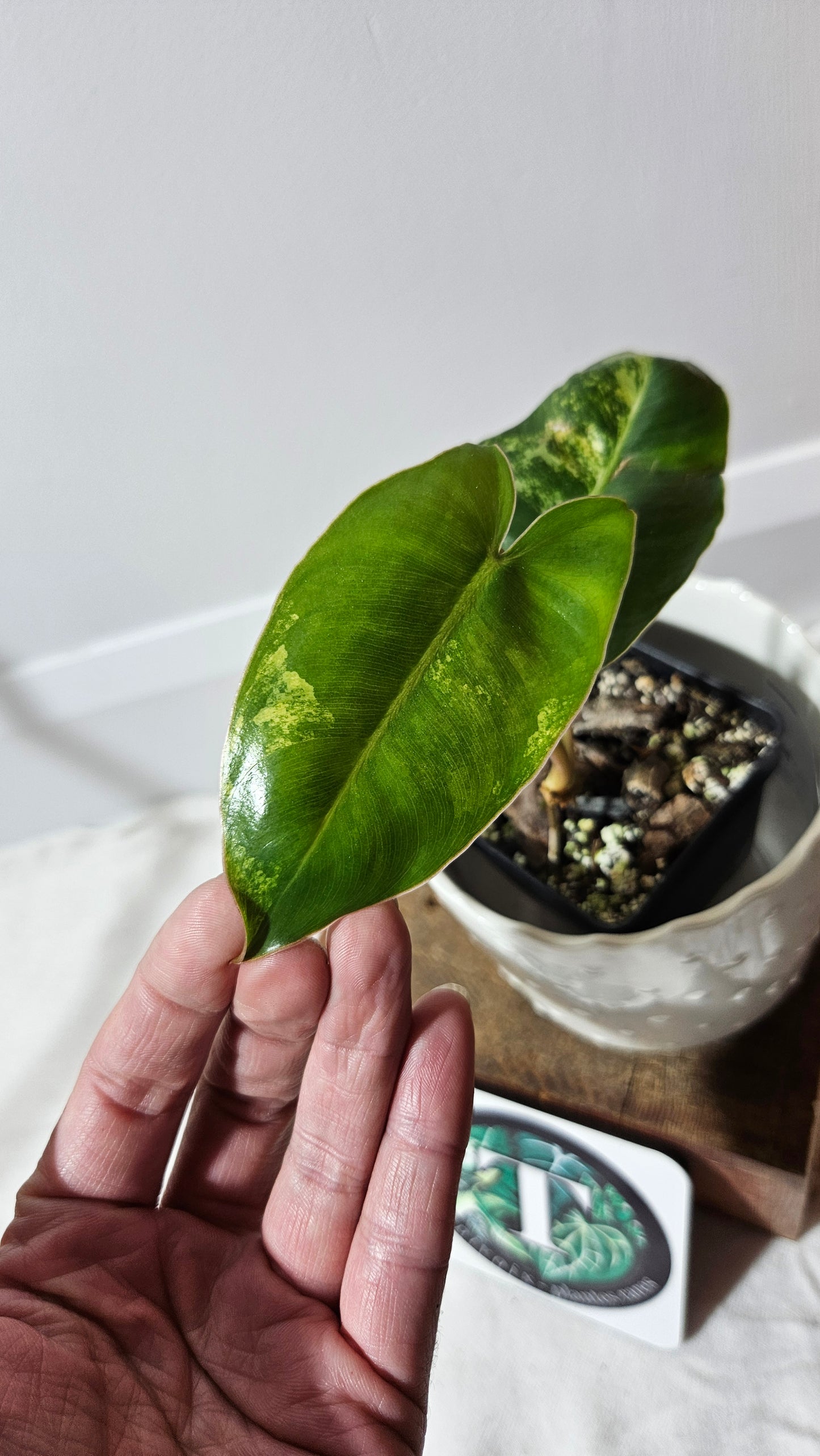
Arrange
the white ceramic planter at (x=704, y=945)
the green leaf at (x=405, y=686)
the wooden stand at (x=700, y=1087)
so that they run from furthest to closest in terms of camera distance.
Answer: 1. the wooden stand at (x=700, y=1087)
2. the white ceramic planter at (x=704, y=945)
3. the green leaf at (x=405, y=686)

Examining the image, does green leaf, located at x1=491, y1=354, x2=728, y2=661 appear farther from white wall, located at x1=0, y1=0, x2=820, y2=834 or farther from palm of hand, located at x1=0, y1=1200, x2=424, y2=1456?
palm of hand, located at x1=0, y1=1200, x2=424, y2=1456

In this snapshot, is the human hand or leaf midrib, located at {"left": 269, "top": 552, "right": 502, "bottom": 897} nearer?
leaf midrib, located at {"left": 269, "top": 552, "right": 502, "bottom": 897}

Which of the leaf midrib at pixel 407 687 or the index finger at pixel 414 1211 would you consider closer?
the leaf midrib at pixel 407 687

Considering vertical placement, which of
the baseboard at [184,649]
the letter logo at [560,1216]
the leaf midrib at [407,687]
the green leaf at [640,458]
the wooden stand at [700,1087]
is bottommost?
the letter logo at [560,1216]

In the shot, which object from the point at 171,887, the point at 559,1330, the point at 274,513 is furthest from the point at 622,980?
the point at 171,887

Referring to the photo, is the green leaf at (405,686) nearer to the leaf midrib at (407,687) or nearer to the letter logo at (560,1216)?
the leaf midrib at (407,687)

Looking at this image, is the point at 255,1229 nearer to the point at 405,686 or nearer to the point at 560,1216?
the point at 560,1216

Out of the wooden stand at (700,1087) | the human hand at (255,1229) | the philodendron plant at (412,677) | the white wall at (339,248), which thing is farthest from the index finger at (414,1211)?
the white wall at (339,248)

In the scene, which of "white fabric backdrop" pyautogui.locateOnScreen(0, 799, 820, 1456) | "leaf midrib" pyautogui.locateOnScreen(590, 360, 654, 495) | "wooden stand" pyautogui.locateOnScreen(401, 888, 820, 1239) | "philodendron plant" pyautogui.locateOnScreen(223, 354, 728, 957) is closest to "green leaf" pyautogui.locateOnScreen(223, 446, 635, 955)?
"philodendron plant" pyautogui.locateOnScreen(223, 354, 728, 957)
